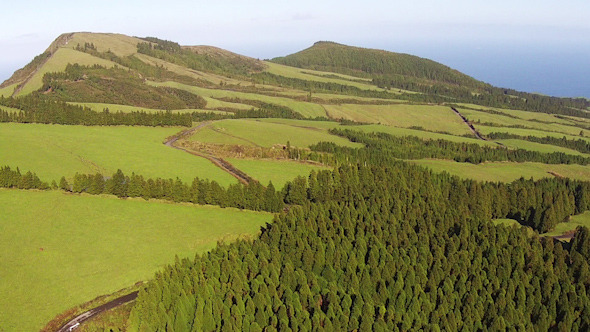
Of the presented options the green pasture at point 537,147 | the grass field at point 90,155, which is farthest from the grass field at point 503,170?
the grass field at point 90,155

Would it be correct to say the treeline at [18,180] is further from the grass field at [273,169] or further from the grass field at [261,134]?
the grass field at [261,134]

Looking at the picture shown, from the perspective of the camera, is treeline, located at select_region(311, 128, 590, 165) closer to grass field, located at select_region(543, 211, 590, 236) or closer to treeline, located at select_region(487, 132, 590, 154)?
treeline, located at select_region(487, 132, 590, 154)

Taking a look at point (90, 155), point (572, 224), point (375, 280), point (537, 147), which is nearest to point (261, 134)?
point (90, 155)

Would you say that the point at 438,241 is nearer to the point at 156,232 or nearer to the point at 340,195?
the point at 340,195

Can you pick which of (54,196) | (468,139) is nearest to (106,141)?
(54,196)

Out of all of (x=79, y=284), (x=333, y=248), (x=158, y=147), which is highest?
(x=158, y=147)

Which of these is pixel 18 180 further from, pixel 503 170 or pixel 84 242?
pixel 503 170
